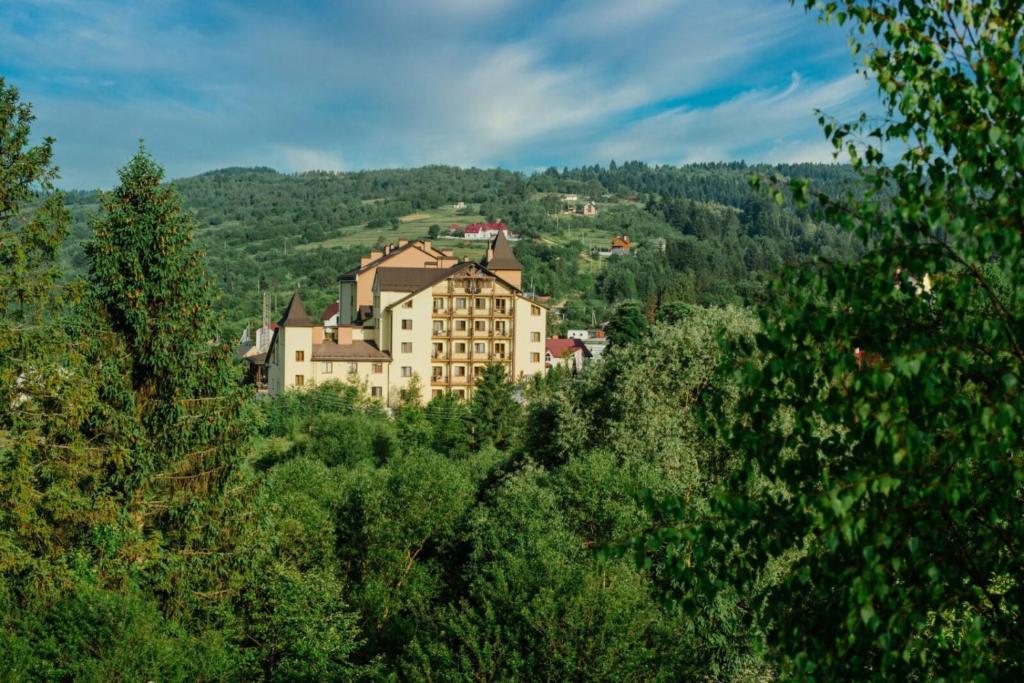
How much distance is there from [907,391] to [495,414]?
4724 centimetres

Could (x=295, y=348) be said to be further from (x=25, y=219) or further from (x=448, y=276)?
(x=25, y=219)

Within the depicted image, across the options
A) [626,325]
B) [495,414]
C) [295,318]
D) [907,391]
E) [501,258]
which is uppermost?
[501,258]

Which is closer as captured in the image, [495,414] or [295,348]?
[495,414]

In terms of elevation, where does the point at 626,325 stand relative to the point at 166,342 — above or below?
above

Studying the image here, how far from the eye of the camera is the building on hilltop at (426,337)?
7494cm

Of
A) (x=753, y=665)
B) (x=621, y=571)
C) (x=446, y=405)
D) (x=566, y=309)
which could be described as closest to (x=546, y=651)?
(x=621, y=571)

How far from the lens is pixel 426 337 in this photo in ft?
255

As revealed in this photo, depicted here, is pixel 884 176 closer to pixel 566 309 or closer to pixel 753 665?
pixel 753 665

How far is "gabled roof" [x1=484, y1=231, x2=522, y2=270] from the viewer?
83812mm

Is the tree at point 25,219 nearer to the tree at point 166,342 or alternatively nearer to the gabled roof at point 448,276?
the tree at point 166,342

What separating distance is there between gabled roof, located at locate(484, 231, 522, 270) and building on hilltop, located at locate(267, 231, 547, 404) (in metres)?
0.99

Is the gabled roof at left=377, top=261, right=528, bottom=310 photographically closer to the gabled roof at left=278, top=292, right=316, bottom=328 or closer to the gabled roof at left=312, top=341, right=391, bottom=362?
the gabled roof at left=312, top=341, right=391, bottom=362

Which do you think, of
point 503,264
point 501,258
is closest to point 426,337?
point 503,264

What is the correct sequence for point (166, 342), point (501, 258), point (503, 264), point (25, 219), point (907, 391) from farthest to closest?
point (501, 258), point (503, 264), point (166, 342), point (25, 219), point (907, 391)
